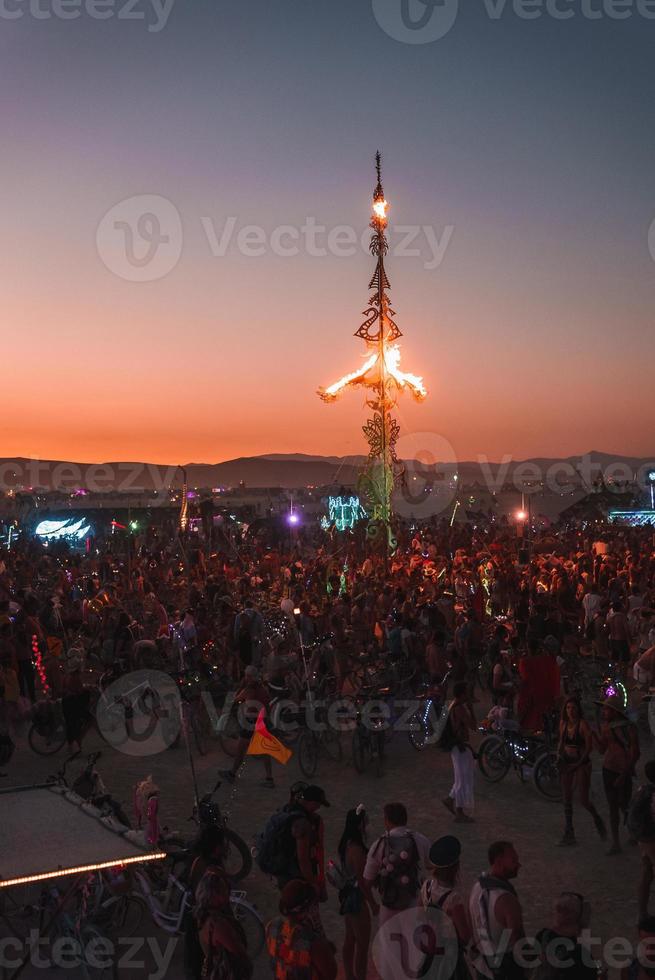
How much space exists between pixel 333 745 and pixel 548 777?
2.97m

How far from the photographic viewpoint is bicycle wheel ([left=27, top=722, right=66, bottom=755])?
12.2 m

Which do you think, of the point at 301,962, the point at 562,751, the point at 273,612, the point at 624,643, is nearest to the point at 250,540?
the point at 273,612

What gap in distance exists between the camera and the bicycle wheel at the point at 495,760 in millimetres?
10477

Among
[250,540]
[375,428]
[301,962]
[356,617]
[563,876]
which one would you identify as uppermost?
[375,428]

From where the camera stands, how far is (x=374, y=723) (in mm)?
11180

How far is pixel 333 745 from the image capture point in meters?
11.6

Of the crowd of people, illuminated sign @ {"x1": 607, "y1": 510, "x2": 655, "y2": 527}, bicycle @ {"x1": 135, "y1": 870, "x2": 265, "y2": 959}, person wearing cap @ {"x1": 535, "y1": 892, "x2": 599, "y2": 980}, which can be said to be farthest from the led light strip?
illuminated sign @ {"x1": 607, "y1": 510, "x2": 655, "y2": 527}

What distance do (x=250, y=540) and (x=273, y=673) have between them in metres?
27.4

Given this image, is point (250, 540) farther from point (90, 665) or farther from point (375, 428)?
point (90, 665)

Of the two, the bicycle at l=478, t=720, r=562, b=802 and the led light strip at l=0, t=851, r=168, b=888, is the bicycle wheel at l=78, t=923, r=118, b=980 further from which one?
the bicycle at l=478, t=720, r=562, b=802

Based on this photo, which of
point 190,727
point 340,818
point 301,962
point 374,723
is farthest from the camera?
point 190,727

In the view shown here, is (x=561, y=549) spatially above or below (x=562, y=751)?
above

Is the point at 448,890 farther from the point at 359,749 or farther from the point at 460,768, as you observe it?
the point at 359,749

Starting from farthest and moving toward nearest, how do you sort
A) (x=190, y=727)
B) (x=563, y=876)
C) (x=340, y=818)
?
1. (x=190, y=727)
2. (x=340, y=818)
3. (x=563, y=876)
